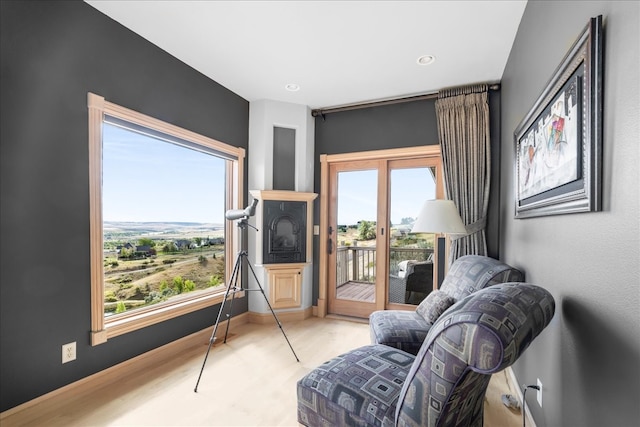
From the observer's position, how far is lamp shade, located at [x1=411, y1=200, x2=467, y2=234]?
8.93 ft

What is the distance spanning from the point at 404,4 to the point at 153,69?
2.14 m

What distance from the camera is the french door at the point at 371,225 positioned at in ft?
12.4

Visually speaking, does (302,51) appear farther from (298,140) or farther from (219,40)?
(298,140)

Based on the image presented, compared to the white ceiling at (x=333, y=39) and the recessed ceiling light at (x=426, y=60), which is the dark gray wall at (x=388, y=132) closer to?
the white ceiling at (x=333, y=39)

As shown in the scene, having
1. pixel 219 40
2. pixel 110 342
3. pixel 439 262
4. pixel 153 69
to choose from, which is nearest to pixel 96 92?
pixel 153 69

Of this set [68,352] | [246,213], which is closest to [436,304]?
[246,213]

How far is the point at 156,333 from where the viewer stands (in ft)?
9.09

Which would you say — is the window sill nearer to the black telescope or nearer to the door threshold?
the black telescope

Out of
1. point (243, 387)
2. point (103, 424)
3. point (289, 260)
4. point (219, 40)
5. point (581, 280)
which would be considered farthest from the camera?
point (289, 260)

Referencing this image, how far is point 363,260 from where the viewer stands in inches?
160

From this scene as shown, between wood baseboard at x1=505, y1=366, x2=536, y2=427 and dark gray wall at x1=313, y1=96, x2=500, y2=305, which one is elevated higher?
dark gray wall at x1=313, y1=96, x2=500, y2=305

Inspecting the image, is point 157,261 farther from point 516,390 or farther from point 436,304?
point 516,390

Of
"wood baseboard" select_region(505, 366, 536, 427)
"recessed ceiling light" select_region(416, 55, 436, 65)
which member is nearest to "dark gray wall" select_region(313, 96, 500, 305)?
"recessed ceiling light" select_region(416, 55, 436, 65)

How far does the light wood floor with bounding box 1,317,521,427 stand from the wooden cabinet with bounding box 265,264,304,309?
696 millimetres
